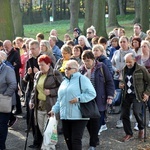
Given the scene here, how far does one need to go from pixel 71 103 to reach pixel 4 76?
1.85 meters

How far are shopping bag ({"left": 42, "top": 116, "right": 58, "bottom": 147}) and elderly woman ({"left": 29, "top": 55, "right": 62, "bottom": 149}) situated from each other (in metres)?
0.38

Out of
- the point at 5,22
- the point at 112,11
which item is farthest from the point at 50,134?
the point at 112,11

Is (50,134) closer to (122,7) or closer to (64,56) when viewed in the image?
(64,56)

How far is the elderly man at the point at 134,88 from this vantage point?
8.27m

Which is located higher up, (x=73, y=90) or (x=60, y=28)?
(x=73, y=90)

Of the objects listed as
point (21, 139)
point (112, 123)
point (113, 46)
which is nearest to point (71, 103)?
point (21, 139)

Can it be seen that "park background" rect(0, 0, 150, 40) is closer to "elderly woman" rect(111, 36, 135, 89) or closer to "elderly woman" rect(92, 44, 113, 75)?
"elderly woman" rect(111, 36, 135, 89)

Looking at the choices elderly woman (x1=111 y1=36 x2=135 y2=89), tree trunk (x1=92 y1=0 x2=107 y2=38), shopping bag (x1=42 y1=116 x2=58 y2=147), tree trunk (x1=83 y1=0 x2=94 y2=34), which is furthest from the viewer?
tree trunk (x1=83 y1=0 x2=94 y2=34)

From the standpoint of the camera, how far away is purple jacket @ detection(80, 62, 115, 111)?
8219mm

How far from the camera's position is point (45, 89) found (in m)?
7.65

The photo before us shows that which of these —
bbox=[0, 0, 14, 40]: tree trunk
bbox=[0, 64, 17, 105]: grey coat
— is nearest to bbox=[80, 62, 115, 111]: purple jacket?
bbox=[0, 64, 17, 105]: grey coat

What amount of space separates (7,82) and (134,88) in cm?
257

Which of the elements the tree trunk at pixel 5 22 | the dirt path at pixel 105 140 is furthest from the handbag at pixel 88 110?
the tree trunk at pixel 5 22

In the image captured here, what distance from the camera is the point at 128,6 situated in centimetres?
6450
